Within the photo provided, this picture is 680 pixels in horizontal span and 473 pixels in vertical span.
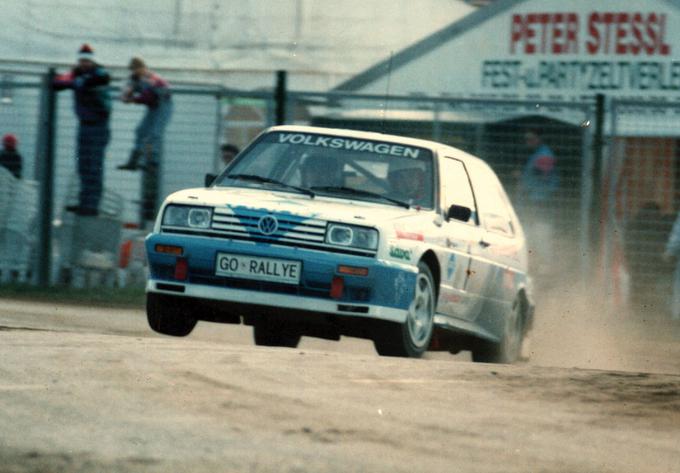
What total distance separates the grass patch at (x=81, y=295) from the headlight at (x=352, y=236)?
5.28 m

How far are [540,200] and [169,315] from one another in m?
5.86

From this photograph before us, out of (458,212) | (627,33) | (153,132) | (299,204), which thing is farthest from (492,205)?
(627,33)

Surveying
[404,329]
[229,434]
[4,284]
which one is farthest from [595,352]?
[229,434]

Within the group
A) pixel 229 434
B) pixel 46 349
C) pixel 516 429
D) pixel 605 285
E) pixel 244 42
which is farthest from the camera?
pixel 244 42

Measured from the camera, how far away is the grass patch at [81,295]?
14.1 metres

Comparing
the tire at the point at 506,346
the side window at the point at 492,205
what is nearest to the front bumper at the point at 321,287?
the side window at the point at 492,205

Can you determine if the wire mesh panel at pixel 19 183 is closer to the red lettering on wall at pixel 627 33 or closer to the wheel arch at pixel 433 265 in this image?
the wheel arch at pixel 433 265

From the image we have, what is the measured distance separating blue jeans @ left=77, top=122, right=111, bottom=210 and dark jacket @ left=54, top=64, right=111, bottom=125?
2.9 inches

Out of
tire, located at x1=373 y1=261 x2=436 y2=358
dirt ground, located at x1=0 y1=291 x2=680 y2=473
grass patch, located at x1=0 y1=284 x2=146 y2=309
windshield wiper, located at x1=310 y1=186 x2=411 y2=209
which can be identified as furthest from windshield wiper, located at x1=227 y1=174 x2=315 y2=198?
grass patch, located at x1=0 y1=284 x2=146 y2=309

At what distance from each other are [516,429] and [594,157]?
347 inches

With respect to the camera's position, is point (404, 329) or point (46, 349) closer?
point (46, 349)

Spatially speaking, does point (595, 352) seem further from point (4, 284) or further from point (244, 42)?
point (244, 42)

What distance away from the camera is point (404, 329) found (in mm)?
9156

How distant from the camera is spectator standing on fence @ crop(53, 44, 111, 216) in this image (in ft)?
49.6
